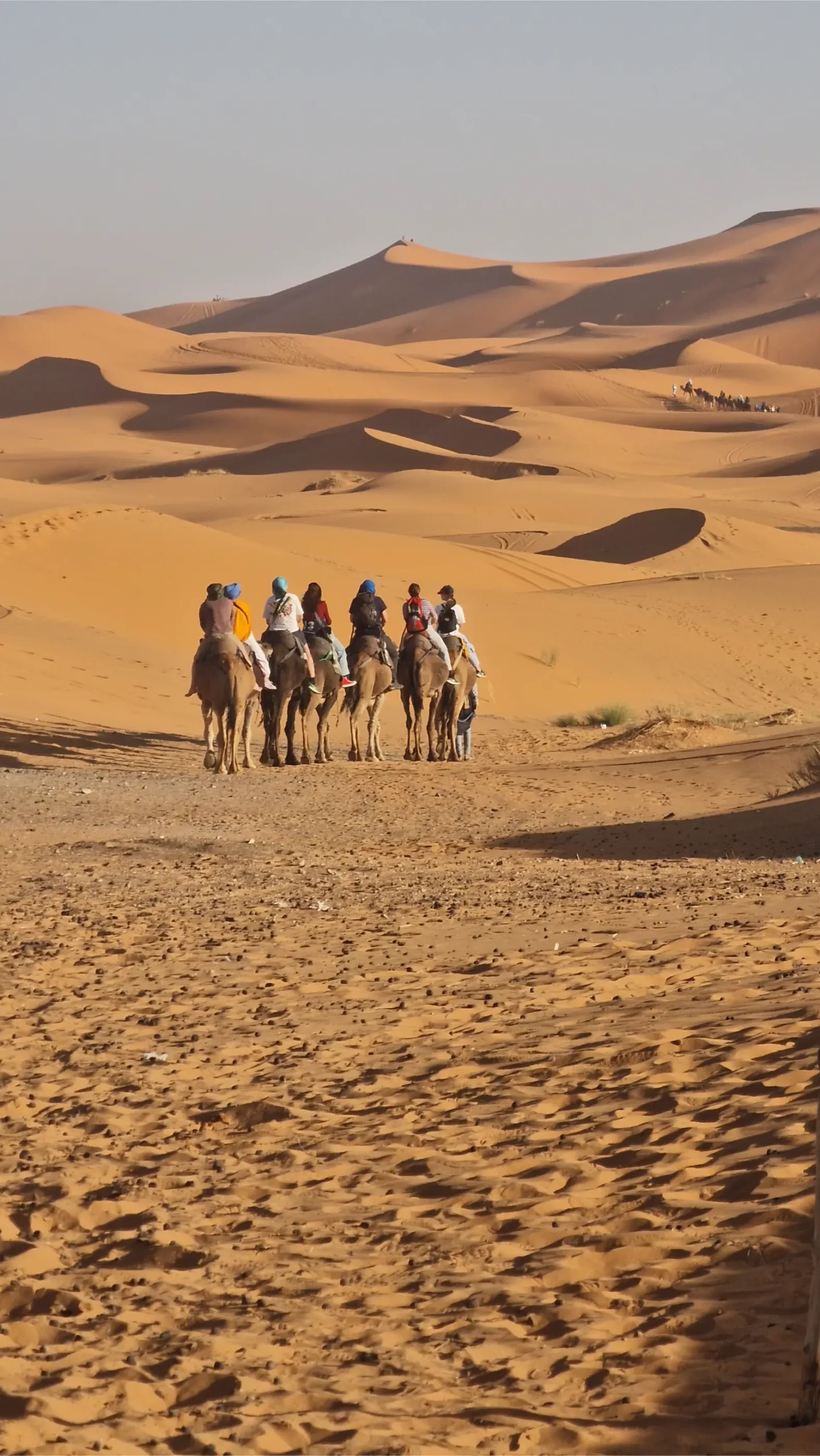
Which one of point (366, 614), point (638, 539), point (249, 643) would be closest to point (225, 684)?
point (249, 643)

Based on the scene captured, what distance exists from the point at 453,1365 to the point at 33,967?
16.7 feet

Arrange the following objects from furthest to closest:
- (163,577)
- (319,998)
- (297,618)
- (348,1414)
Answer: (163,577) < (297,618) < (319,998) < (348,1414)

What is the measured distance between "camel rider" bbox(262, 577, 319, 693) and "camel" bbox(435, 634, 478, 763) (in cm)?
161

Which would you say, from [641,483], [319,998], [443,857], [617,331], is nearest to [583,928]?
[319,998]

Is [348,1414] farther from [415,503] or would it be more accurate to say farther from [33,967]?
[415,503]

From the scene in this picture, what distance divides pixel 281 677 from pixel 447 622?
2017 millimetres

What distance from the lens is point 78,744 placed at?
70.4 ft

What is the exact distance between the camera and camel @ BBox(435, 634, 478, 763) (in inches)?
780

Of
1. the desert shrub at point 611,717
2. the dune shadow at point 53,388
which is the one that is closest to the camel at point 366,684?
the desert shrub at point 611,717

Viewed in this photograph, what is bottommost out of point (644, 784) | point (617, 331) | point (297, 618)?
point (644, 784)

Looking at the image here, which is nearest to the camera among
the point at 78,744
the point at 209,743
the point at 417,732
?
the point at 209,743

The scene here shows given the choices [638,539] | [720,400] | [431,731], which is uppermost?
[720,400]

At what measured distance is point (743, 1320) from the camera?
445 cm

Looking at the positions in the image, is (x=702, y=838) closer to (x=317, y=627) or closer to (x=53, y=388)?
(x=317, y=627)
